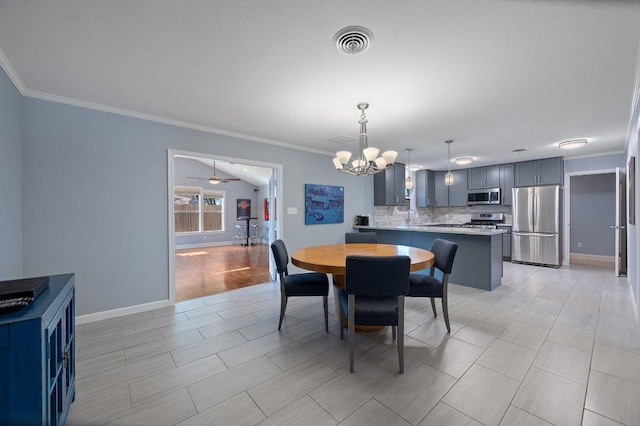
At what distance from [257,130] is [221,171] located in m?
7.35

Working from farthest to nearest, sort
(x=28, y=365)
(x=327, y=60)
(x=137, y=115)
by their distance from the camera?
(x=137, y=115) < (x=327, y=60) < (x=28, y=365)

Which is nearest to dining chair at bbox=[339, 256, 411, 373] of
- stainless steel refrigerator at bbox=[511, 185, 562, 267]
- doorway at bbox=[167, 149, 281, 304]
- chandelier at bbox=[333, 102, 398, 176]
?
chandelier at bbox=[333, 102, 398, 176]

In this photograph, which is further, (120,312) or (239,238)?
(239,238)

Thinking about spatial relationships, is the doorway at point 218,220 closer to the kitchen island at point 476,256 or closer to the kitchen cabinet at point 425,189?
the kitchen island at point 476,256

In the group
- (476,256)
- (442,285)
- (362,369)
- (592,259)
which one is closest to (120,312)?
(362,369)

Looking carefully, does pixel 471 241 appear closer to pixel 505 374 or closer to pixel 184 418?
pixel 505 374

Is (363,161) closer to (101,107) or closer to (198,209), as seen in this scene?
(101,107)

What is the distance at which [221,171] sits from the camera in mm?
10375

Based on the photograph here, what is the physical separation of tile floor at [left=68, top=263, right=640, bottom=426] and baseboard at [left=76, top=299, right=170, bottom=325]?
0.33ft

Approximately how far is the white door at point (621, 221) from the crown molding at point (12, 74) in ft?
25.6

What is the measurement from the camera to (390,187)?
5832 millimetres

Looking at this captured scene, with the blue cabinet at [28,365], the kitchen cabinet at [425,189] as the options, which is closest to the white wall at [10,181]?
the blue cabinet at [28,365]

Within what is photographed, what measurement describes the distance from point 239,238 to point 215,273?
492 centimetres

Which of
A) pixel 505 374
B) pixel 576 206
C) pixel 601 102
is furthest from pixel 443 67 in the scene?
pixel 576 206
